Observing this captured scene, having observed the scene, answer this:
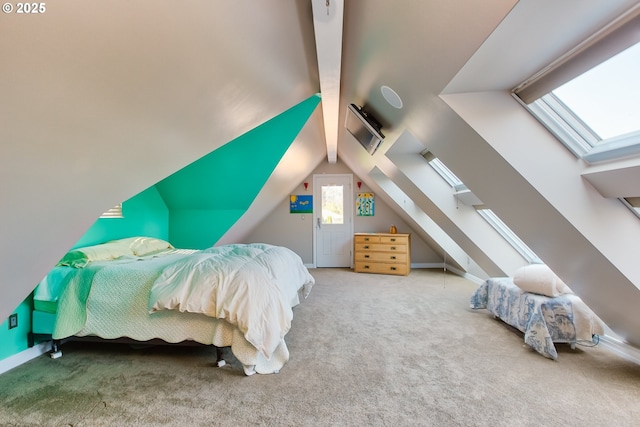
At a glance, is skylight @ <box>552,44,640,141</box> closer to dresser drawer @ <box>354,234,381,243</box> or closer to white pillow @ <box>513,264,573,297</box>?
white pillow @ <box>513,264,573,297</box>

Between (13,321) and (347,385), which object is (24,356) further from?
(347,385)

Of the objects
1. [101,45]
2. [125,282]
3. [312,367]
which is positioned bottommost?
[312,367]

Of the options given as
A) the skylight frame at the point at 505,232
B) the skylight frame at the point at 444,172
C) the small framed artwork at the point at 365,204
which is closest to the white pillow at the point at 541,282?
the skylight frame at the point at 505,232

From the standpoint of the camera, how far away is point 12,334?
7.53 feet

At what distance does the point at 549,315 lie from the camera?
249cm

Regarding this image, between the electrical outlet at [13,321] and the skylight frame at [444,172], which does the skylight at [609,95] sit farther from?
the electrical outlet at [13,321]

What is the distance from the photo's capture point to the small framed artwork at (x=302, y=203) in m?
6.32

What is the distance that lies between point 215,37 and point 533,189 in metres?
1.82

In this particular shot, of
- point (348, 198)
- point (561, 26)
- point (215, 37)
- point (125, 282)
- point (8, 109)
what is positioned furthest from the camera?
point (348, 198)

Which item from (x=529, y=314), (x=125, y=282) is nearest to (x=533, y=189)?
(x=529, y=314)

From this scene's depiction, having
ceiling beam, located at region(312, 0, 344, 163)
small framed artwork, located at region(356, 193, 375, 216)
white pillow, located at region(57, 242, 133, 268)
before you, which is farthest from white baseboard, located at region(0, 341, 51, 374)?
small framed artwork, located at region(356, 193, 375, 216)

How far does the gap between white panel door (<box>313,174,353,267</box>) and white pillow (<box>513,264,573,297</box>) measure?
12.2 feet

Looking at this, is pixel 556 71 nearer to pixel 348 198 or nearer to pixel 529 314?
pixel 529 314

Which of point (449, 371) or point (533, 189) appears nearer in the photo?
point (533, 189)
